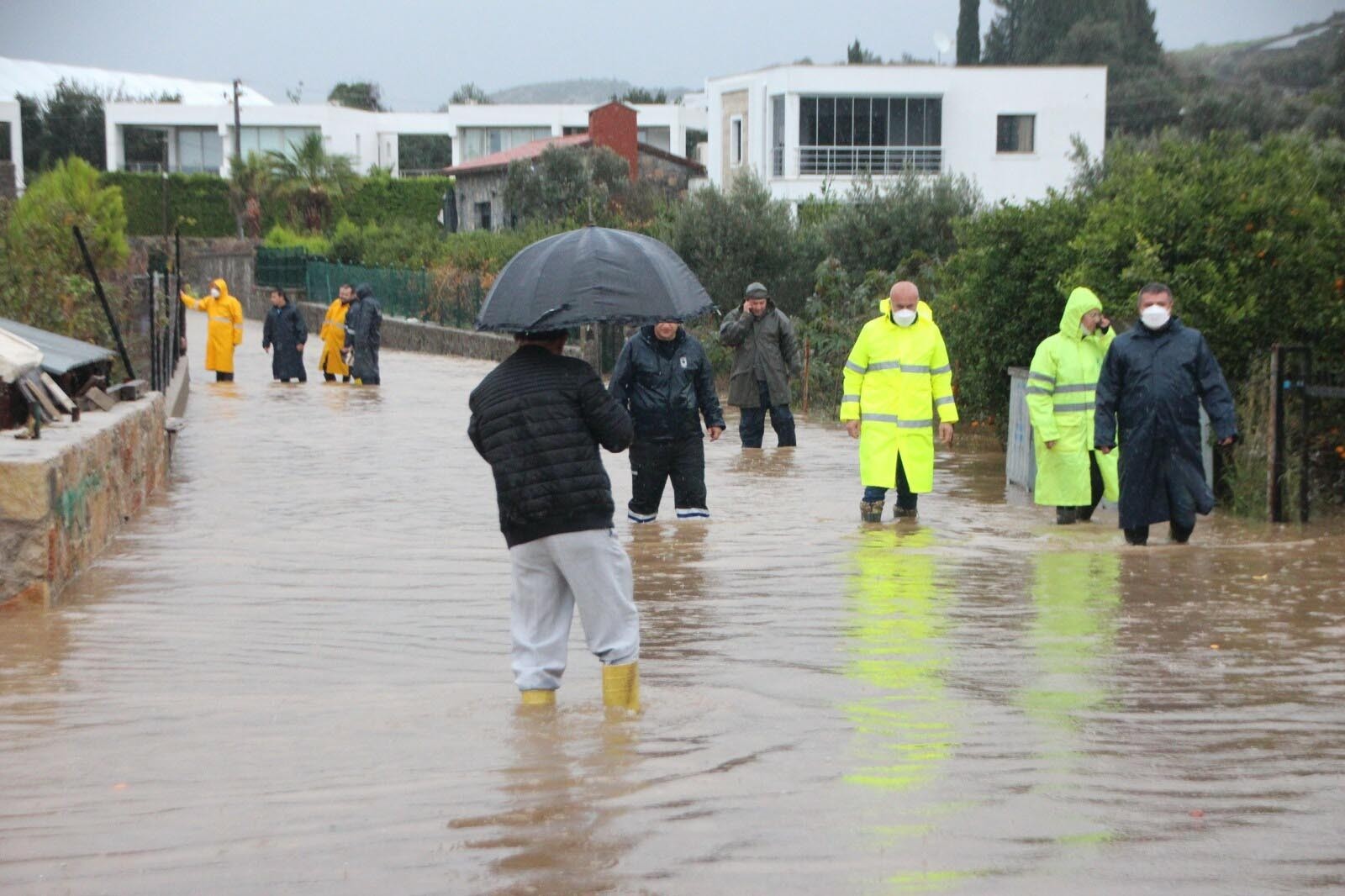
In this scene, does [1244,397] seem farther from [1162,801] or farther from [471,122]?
[471,122]

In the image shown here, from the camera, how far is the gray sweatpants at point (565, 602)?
6055 millimetres

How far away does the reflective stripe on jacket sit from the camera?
11664 millimetres

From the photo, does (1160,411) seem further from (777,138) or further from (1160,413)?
(777,138)

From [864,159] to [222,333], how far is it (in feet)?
110

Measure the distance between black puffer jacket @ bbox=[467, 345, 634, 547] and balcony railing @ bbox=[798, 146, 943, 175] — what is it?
4980 cm

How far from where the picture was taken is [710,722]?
6160 mm

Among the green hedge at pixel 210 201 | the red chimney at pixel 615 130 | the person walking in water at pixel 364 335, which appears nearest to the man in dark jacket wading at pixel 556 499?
the person walking in water at pixel 364 335

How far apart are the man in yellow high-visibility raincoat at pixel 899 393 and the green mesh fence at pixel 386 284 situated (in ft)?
89.7

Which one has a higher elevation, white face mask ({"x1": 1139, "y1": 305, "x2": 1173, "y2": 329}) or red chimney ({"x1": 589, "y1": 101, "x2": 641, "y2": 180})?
red chimney ({"x1": 589, "y1": 101, "x2": 641, "y2": 180})

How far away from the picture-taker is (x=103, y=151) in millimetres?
97375

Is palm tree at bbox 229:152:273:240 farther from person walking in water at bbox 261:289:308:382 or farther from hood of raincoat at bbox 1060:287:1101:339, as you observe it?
hood of raincoat at bbox 1060:287:1101:339

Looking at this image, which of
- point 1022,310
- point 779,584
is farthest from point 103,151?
point 779,584

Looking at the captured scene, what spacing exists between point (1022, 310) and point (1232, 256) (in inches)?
165

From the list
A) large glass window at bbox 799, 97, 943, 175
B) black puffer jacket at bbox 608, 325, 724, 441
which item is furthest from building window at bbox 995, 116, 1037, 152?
black puffer jacket at bbox 608, 325, 724, 441
